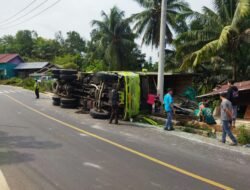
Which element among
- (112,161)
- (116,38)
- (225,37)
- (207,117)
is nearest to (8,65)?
(116,38)

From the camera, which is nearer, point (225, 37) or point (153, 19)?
point (225, 37)

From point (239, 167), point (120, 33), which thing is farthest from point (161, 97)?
point (120, 33)

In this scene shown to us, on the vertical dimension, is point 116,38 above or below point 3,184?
above

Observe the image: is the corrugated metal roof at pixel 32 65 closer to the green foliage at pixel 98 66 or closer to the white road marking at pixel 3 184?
the green foliage at pixel 98 66

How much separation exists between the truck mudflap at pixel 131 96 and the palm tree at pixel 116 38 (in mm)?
33106

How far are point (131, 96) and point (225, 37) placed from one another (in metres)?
8.55

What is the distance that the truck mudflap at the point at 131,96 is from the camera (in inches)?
Result: 693

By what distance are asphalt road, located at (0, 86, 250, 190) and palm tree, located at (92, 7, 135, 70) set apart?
3745cm

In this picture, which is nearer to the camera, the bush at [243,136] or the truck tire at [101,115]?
the bush at [243,136]

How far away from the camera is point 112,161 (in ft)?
29.6

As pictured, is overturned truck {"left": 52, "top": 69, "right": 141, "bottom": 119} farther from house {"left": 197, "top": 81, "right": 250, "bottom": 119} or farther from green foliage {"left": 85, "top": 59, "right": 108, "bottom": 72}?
green foliage {"left": 85, "top": 59, "right": 108, "bottom": 72}

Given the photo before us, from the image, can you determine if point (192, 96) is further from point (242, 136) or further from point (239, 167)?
point (239, 167)

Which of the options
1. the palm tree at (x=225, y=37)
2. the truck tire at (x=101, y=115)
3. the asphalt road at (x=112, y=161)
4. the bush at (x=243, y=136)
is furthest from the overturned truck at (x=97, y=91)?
the palm tree at (x=225, y=37)

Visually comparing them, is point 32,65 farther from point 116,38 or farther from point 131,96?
point 131,96
